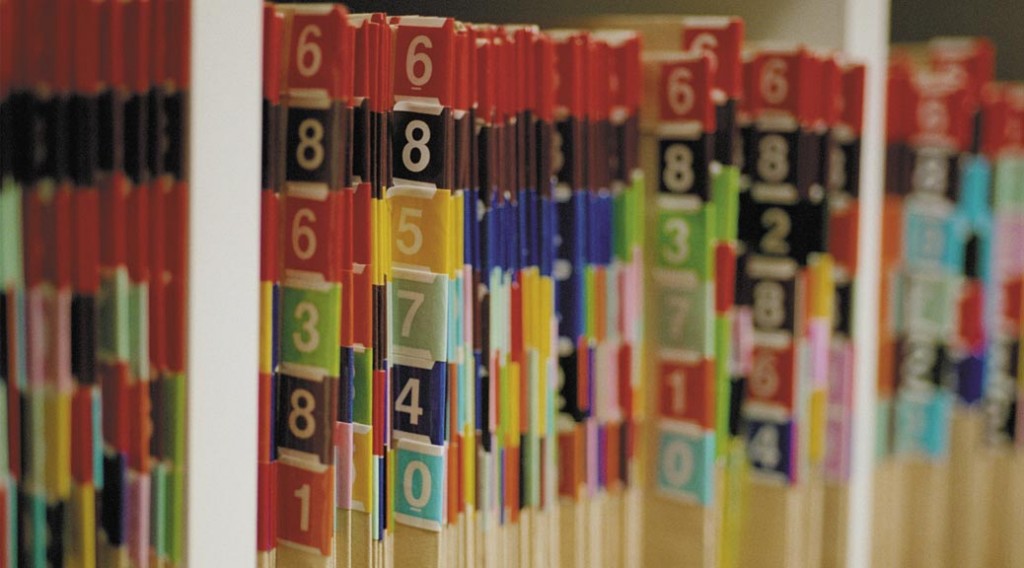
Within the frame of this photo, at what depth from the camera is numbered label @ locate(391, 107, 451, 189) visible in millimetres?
703

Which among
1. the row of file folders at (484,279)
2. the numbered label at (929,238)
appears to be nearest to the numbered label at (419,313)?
the row of file folders at (484,279)

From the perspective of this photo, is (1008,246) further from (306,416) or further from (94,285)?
(94,285)

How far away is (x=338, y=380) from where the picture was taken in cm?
68

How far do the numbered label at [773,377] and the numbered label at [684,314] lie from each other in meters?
0.11

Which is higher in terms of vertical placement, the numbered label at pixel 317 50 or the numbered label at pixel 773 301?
the numbered label at pixel 317 50

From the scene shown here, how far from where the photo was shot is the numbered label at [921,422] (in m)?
1.22

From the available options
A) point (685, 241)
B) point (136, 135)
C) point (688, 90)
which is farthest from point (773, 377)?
point (136, 135)

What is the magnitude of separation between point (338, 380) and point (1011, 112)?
93cm

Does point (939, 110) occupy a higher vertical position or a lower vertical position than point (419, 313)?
higher

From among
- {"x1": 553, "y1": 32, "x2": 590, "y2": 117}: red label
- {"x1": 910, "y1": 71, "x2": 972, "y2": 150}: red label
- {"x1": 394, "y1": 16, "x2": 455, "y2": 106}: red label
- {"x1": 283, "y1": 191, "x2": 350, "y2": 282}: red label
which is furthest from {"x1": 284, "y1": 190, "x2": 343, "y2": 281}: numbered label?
{"x1": 910, "y1": 71, "x2": 972, "y2": 150}: red label

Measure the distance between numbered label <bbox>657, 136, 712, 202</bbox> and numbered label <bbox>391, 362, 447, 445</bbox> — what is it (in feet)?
0.98

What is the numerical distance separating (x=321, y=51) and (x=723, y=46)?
389 mm

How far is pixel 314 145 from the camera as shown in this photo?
666 mm

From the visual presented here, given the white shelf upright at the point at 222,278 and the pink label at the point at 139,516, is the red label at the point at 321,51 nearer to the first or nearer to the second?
the white shelf upright at the point at 222,278
